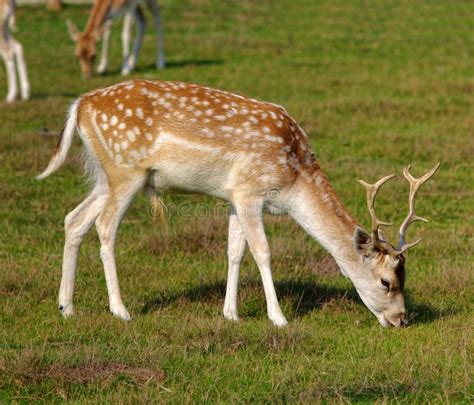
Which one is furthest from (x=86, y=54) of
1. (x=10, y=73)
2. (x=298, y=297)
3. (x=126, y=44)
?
(x=298, y=297)

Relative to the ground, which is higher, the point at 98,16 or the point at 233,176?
the point at 233,176

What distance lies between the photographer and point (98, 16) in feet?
60.3

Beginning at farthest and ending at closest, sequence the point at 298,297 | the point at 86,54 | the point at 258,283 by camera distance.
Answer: the point at 86,54, the point at 258,283, the point at 298,297

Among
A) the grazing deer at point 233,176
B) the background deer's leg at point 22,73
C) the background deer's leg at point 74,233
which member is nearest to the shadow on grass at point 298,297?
the grazing deer at point 233,176

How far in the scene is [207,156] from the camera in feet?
22.0

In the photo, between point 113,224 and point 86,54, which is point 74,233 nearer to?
point 113,224

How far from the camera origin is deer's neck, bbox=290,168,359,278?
6.73 meters

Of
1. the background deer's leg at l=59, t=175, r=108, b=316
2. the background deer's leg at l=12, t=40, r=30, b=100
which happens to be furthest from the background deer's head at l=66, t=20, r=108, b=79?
the background deer's leg at l=59, t=175, r=108, b=316

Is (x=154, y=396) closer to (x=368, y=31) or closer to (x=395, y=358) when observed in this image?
(x=395, y=358)

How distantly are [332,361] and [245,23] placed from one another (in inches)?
730

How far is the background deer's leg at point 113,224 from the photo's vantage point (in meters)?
6.76

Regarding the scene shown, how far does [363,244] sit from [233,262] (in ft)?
2.99

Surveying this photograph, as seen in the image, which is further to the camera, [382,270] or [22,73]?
[22,73]

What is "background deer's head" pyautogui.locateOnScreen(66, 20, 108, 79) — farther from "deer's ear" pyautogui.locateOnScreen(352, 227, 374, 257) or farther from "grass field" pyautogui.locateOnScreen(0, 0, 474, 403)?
"deer's ear" pyautogui.locateOnScreen(352, 227, 374, 257)
